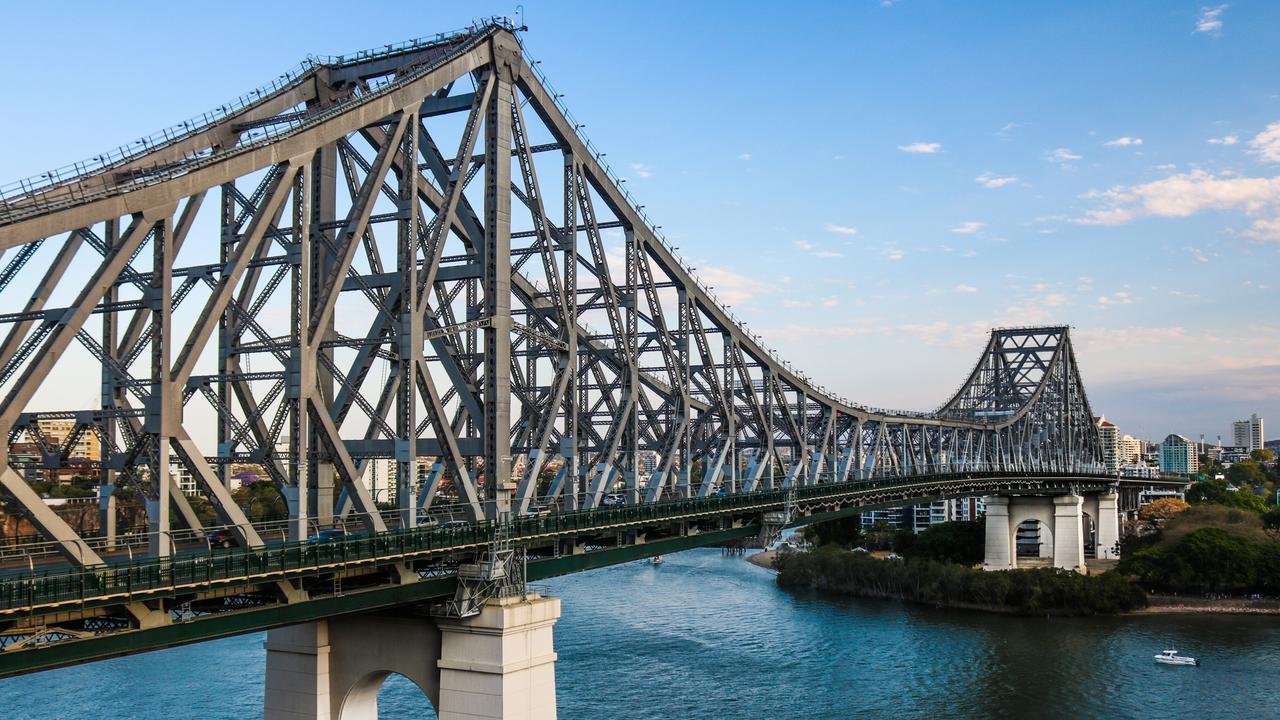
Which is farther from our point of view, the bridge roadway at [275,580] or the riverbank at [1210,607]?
the riverbank at [1210,607]

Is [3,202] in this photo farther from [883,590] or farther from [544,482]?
[883,590]

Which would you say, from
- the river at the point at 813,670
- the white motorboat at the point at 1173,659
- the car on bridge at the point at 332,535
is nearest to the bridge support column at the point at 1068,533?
the river at the point at 813,670

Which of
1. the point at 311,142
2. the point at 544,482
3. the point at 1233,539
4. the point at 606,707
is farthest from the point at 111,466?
the point at 1233,539

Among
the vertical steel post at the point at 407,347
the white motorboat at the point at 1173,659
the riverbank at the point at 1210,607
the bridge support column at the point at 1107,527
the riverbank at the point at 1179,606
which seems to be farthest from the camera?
the bridge support column at the point at 1107,527

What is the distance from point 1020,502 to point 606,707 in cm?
7978

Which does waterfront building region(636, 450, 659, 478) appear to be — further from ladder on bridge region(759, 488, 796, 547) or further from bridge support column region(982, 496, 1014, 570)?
bridge support column region(982, 496, 1014, 570)

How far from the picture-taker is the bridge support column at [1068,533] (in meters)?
118

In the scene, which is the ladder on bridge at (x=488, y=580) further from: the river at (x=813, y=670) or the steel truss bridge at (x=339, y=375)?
the river at (x=813, y=670)

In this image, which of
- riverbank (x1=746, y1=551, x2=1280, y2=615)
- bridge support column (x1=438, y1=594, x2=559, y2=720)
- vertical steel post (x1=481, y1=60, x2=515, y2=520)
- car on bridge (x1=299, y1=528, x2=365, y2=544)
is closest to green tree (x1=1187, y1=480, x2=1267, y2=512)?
riverbank (x1=746, y1=551, x2=1280, y2=615)

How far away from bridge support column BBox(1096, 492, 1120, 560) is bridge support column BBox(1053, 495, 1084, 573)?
51.8 feet

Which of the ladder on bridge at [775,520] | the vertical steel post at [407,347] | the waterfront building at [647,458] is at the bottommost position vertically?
the ladder on bridge at [775,520]

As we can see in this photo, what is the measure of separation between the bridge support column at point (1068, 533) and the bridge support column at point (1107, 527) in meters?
15.8

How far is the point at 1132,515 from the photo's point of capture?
587ft

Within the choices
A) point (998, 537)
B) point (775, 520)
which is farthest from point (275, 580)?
point (998, 537)
